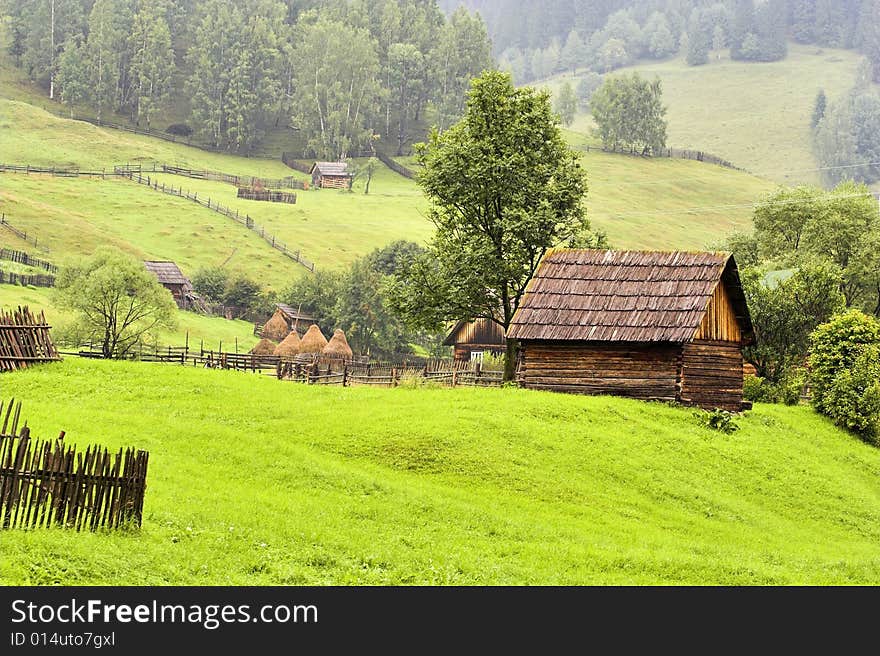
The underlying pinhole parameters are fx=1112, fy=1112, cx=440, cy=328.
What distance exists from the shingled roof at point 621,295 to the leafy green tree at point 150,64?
113 metres

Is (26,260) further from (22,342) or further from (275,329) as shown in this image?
(22,342)

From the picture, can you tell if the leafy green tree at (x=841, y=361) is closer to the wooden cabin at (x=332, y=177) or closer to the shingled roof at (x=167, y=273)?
the shingled roof at (x=167, y=273)

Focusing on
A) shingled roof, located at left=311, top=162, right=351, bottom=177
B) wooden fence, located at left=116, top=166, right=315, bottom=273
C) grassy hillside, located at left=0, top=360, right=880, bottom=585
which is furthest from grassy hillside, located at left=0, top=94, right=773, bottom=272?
grassy hillside, located at left=0, top=360, right=880, bottom=585

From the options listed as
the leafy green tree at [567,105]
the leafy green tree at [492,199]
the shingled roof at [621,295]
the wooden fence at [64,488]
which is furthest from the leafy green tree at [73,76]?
the wooden fence at [64,488]

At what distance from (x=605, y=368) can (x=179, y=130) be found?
390ft

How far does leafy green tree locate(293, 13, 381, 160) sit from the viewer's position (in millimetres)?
142000

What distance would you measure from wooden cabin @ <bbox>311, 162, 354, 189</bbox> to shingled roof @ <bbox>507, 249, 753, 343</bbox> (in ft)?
304

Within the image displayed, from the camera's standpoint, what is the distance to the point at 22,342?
114ft

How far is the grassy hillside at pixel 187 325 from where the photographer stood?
2643 inches

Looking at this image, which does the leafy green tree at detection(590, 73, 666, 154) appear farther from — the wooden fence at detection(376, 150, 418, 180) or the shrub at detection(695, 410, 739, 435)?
the shrub at detection(695, 410, 739, 435)

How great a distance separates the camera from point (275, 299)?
86562 mm

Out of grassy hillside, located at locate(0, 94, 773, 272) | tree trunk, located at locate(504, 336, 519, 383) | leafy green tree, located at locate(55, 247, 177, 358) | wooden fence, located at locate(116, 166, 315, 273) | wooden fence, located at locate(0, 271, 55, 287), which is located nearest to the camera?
tree trunk, located at locate(504, 336, 519, 383)
